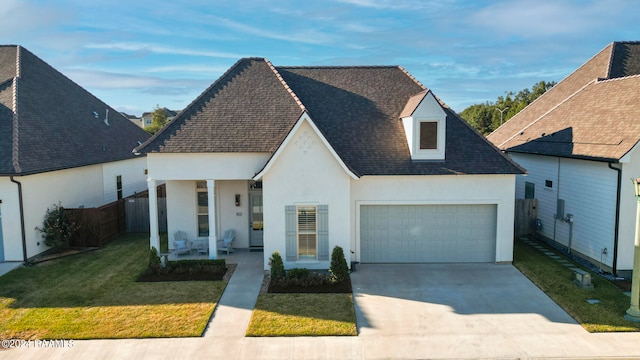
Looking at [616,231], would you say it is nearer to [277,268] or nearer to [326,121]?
[326,121]

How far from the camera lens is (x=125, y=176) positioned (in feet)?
78.6

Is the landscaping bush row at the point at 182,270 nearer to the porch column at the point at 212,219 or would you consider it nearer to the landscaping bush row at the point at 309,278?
the porch column at the point at 212,219

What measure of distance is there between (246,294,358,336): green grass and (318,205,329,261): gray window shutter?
2389 mm

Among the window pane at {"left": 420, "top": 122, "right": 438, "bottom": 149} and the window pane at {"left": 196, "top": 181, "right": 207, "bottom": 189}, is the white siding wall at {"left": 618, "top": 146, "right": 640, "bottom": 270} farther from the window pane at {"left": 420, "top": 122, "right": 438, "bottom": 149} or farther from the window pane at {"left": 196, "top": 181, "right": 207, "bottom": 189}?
the window pane at {"left": 196, "top": 181, "right": 207, "bottom": 189}

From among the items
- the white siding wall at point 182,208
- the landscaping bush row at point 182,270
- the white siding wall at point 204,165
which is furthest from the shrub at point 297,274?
the white siding wall at point 182,208

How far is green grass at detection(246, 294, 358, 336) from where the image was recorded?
998 centimetres

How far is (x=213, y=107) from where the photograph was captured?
16.1 meters

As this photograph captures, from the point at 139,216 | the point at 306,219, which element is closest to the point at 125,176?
the point at 139,216

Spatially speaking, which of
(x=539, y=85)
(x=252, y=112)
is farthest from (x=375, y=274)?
(x=539, y=85)

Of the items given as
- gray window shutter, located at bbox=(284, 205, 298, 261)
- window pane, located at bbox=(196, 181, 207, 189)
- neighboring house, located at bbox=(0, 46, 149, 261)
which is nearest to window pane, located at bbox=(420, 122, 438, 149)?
gray window shutter, located at bbox=(284, 205, 298, 261)

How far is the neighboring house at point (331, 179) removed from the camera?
14.2m

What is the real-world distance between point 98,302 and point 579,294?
1368 cm

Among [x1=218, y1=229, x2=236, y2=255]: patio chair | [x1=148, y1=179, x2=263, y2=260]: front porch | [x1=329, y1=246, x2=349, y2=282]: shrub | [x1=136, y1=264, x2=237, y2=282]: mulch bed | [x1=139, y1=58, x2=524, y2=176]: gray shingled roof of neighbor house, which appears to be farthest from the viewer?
[x1=148, y1=179, x2=263, y2=260]: front porch

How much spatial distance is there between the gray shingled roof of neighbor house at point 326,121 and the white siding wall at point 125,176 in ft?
27.2
